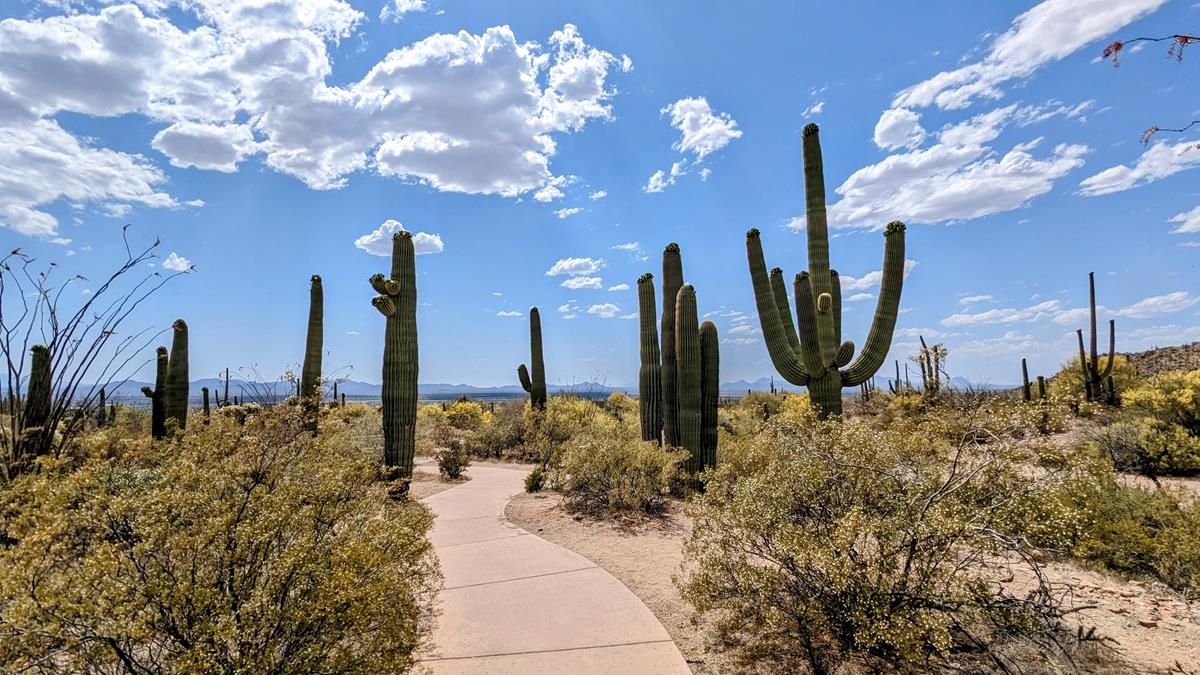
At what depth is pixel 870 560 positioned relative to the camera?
3850 mm

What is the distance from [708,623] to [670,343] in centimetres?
755

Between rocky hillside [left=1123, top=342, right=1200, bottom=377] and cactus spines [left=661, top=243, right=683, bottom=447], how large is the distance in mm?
27709

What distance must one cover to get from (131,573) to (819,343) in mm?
11211

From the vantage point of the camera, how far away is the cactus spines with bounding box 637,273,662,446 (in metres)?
12.5

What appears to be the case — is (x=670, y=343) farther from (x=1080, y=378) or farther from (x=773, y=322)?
(x=1080, y=378)

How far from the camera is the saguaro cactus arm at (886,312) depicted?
11.7 metres

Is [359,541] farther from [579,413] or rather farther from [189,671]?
[579,413]

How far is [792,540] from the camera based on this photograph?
393cm

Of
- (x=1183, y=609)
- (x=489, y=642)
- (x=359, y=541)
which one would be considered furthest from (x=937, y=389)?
(x=359, y=541)

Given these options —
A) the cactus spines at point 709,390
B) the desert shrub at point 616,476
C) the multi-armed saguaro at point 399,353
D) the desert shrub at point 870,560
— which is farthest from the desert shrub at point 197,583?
the cactus spines at point 709,390

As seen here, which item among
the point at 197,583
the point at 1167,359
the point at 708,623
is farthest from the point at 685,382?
the point at 1167,359

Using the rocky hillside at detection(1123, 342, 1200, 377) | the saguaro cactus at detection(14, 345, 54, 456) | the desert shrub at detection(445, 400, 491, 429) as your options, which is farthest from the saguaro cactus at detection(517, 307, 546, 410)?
the rocky hillside at detection(1123, 342, 1200, 377)

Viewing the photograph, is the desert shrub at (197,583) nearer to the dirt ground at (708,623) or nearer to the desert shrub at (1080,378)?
the dirt ground at (708,623)

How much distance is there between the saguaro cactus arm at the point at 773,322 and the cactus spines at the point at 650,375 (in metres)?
2.37
